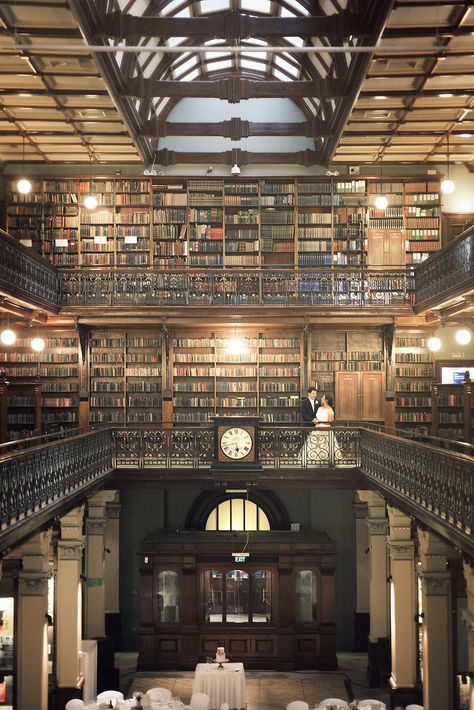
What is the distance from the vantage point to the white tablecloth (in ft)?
34.8

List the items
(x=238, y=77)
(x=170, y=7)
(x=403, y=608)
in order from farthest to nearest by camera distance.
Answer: (x=170, y=7), (x=238, y=77), (x=403, y=608)

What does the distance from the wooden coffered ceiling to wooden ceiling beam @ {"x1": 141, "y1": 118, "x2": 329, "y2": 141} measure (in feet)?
0.06

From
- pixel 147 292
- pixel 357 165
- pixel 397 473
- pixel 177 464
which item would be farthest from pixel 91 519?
pixel 357 165

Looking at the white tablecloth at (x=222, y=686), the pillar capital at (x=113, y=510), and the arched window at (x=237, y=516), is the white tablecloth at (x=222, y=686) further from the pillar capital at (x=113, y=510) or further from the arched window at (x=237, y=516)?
the pillar capital at (x=113, y=510)

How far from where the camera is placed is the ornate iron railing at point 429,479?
19.5 feet

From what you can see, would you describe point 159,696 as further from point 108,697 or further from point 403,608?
point 403,608

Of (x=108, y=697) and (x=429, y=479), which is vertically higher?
(x=429, y=479)

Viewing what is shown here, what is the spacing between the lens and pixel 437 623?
866 cm

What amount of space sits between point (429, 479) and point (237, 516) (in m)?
7.32

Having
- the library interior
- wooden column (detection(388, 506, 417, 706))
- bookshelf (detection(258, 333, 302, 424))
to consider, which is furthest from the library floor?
bookshelf (detection(258, 333, 302, 424))

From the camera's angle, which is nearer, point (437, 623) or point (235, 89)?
point (437, 623)

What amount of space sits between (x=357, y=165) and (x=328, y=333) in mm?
2737

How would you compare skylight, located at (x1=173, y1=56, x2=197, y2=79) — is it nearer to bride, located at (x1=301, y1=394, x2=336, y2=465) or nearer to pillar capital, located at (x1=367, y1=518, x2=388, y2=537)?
bride, located at (x1=301, y1=394, x2=336, y2=465)

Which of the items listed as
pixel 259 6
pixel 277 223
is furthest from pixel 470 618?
pixel 259 6
